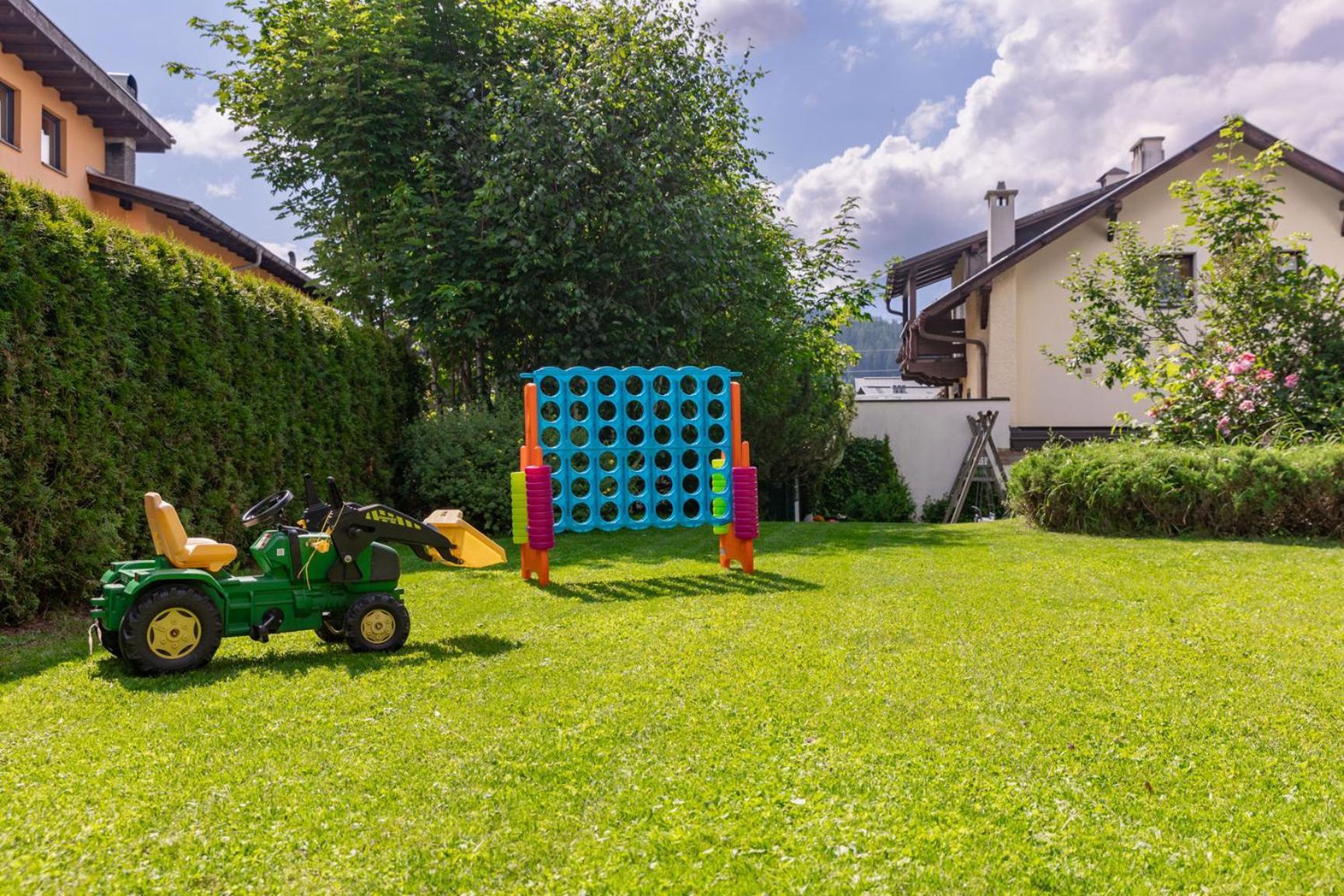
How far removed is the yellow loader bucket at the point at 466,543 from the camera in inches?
255

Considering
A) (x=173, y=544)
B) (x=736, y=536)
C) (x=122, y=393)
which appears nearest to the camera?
(x=173, y=544)

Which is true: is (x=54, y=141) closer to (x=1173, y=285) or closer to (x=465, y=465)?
(x=465, y=465)

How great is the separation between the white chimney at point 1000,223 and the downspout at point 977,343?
9.49ft

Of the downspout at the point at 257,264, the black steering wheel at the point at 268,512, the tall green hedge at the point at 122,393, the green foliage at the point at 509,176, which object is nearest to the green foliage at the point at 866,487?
the green foliage at the point at 509,176

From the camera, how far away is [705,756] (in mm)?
3621

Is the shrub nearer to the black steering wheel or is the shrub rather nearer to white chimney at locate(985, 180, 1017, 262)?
the black steering wheel

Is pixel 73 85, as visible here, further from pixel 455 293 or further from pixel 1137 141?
pixel 1137 141

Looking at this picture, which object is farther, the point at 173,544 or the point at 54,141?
the point at 54,141

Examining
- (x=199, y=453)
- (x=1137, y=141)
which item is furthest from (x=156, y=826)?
(x=1137, y=141)

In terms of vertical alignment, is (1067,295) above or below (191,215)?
below

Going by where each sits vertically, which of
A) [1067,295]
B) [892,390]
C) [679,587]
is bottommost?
[679,587]

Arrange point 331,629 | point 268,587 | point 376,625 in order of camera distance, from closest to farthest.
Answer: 1. point 268,587
2. point 376,625
3. point 331,629

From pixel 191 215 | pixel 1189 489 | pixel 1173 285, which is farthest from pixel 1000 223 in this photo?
pixel 191 215

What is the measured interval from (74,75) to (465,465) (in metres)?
11.6
